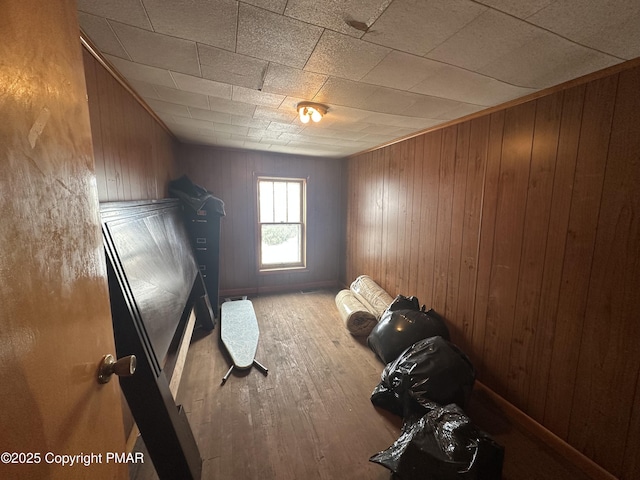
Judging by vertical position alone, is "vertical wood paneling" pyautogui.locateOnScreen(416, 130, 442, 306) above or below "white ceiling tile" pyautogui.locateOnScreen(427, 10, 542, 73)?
below

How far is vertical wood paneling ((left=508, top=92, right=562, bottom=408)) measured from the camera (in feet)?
5.26

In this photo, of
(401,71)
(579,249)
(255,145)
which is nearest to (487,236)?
(579,249)

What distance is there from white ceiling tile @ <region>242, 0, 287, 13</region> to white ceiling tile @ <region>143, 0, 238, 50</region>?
0.07 m

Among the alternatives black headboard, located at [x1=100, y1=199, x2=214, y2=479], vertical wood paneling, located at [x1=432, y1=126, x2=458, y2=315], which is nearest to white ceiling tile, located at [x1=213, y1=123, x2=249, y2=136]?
black headboard, located at [x1=100, y1=199, x2=214, y2=479]

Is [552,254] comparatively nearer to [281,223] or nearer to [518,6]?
[518,6]

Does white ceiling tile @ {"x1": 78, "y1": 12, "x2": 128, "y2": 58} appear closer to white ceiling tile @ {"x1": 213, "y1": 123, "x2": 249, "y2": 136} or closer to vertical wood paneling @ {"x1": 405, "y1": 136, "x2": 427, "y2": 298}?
white ceiling tile @ {"x1": 213, "y1": 123, "x2": 249, "y2": 136}

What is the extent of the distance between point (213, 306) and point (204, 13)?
3.08 m

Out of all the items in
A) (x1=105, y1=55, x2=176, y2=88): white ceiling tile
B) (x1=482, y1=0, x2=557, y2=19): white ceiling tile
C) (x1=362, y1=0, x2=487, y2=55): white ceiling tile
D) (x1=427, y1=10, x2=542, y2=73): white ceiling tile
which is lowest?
(x1=482, y1=0, x2=557, y2=19): white ceiling tile

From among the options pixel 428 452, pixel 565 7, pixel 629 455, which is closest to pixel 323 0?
pixel 565 7

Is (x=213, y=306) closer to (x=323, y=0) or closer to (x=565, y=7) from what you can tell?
(x=323, y=0)

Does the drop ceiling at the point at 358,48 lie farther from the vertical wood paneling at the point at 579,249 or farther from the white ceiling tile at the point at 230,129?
the white ceiling tile at the point at 230,129

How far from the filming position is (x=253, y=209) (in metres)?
4.04

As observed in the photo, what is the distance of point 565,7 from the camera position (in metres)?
0.92

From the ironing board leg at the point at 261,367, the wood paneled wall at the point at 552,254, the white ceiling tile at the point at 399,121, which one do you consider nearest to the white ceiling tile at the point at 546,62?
the wood paneled wall at the point at 552,254
